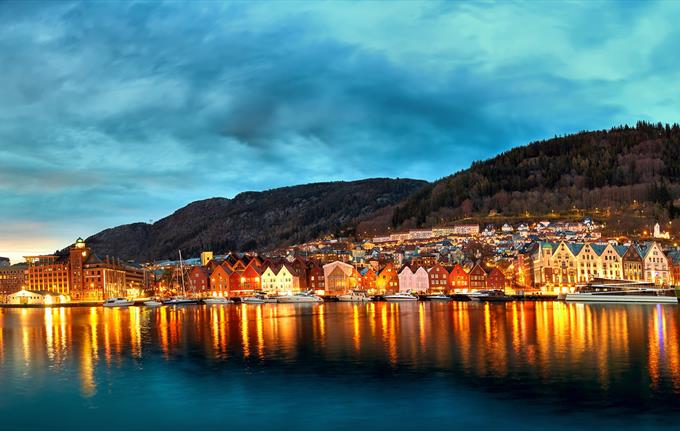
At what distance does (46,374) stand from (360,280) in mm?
97488

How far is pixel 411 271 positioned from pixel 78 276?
7530cm

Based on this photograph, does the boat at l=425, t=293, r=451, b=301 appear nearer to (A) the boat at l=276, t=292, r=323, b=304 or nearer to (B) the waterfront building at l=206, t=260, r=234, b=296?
(A) the boat at l=276, t=292, r=323, b=304

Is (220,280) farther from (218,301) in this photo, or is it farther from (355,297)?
(355,297)

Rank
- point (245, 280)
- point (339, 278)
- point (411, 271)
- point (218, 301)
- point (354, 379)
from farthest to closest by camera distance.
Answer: point (245, 280)
point (339, 278)
point (411, 271)
point (218, 301)
point (354, 379)

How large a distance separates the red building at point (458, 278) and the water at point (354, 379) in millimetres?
72312

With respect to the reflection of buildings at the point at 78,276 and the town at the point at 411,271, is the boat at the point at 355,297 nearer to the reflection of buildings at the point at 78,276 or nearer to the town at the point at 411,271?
the town at the point at 411,271

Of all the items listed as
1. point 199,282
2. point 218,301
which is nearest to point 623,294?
point 218,301

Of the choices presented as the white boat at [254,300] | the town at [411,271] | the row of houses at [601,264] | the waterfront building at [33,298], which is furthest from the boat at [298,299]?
the waterfront building at [33,298]

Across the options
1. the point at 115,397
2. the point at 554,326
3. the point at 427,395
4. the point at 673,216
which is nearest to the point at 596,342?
the point at 554,326

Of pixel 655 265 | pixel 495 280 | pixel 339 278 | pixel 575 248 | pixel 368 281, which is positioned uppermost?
pixel 575 248

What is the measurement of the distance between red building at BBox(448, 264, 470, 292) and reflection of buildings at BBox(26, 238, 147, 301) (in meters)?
75.3

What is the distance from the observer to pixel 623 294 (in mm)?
91938

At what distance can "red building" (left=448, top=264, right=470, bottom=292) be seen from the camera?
398 feet

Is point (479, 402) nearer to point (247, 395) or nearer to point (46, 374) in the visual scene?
point (247, 395)
